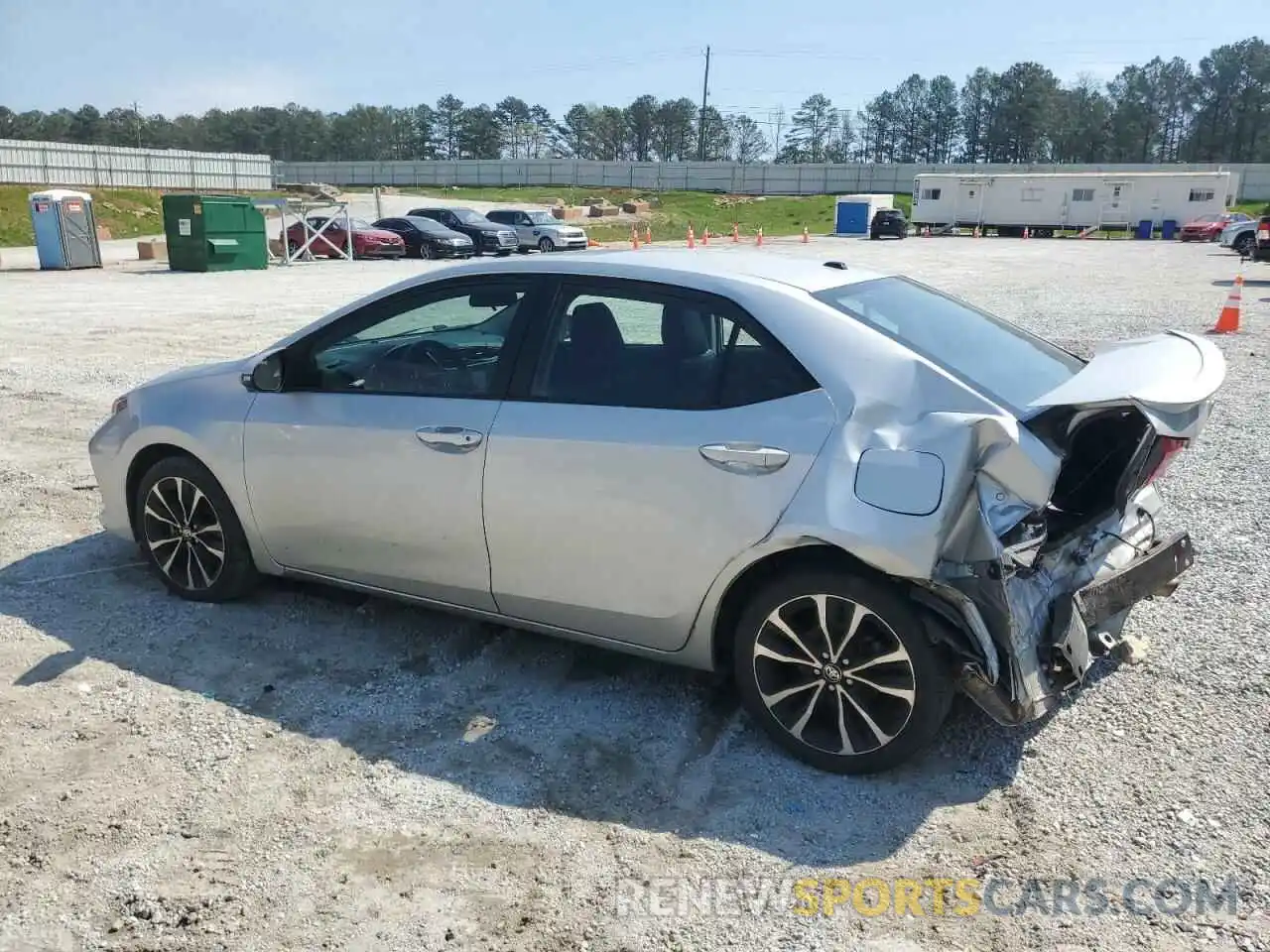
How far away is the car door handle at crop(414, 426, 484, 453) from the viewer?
3885 mm

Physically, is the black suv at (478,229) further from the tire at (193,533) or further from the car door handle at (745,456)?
the car door handle at (745,456)

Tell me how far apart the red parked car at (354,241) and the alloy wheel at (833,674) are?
92.1 feet

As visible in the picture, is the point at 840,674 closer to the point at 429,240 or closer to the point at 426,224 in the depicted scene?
the point at 429,240

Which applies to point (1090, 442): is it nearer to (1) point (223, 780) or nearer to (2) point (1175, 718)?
(2) point (1175, 718)

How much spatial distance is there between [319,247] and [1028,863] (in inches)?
1171

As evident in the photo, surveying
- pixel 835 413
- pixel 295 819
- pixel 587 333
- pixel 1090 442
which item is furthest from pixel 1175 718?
pixel 295 819

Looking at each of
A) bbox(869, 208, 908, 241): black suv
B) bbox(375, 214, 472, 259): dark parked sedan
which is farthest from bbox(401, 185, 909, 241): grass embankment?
bbox(375, 214, 472, 259): dark parked sedan

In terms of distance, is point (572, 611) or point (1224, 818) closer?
point (1224, 818)

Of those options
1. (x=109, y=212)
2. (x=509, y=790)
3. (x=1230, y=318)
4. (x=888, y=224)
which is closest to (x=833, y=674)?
(x=509, y=790)

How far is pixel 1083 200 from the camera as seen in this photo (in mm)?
52375

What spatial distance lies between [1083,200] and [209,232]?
144ft

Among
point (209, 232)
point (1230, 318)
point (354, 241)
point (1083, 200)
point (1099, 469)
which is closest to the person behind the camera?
point (1099, 469)

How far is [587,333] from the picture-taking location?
3.93 metres

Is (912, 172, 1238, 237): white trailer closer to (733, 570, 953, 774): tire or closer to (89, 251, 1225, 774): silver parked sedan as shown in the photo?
(89, 251, 1225, 774): silver parked sedan
